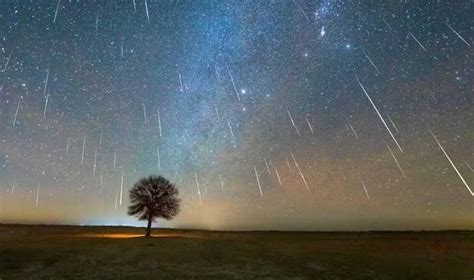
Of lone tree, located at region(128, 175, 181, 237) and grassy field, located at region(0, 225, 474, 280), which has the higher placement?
lone tree, located at region(128, 175, 181, 237)

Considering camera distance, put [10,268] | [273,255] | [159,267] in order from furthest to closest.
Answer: [273,255] → [159,267] → [10,268]

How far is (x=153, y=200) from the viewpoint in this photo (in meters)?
62.0

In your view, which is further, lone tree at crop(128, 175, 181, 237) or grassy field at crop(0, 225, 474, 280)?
lone tree at crop(128, 175, 181, 237)

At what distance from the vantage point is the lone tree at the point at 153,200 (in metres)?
61.3

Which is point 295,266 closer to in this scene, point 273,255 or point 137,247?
point 273,255

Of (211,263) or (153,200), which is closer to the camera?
(211,263)

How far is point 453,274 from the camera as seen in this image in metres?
28.9

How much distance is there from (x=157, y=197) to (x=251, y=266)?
34.7 m

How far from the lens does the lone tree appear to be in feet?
201

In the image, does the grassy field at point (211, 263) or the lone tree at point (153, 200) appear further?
the lone tree at point (153, 200)

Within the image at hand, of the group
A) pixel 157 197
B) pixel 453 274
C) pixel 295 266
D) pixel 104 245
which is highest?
pixel 157 197

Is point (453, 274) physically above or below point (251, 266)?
below

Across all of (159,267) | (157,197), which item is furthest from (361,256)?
(157,197)

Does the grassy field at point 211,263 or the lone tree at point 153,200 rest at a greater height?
the lone tree at point 153,200
